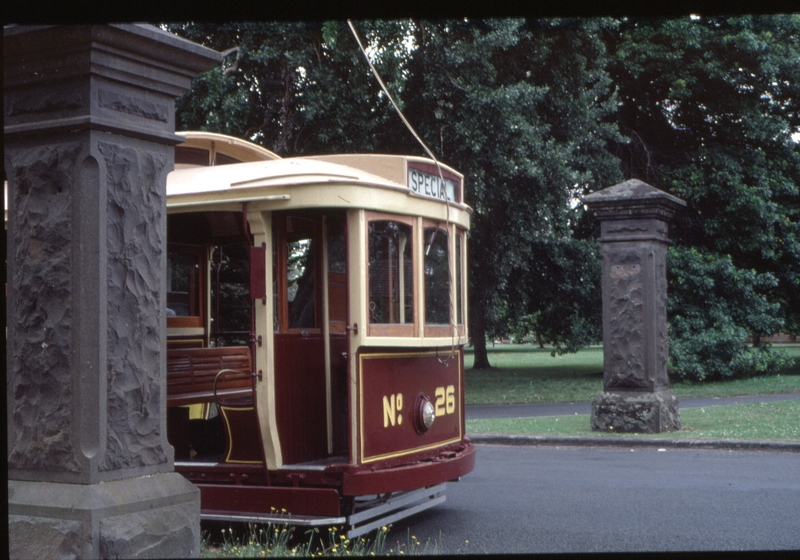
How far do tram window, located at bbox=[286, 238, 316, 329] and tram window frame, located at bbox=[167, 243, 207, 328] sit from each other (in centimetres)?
175

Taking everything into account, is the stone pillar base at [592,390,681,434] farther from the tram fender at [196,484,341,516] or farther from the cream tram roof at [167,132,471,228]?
the tram fender at [196,484,341,516]

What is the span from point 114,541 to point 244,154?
17.4ft

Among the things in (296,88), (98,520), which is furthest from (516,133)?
(98,520)

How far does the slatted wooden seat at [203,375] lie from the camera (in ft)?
28.9

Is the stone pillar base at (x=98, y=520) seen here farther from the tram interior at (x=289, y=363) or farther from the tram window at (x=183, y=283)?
the tram window at (x=183, y=283)

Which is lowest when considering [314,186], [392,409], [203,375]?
[392,409]

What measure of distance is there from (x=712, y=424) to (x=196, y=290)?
878 cm

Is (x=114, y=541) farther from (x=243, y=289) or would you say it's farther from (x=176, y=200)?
(x=243, y=289)

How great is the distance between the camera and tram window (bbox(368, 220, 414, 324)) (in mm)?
7777

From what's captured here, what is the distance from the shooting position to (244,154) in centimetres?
960

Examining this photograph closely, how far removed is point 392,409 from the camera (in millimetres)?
7941

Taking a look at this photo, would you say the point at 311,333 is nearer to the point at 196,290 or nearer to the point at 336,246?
the point at 336,246

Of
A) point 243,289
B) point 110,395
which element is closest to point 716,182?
point 243,289

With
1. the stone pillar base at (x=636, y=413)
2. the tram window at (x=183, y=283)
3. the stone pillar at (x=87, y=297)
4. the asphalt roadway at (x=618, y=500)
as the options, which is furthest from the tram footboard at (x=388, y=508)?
the stone pillar base at (x=636, y=413)
